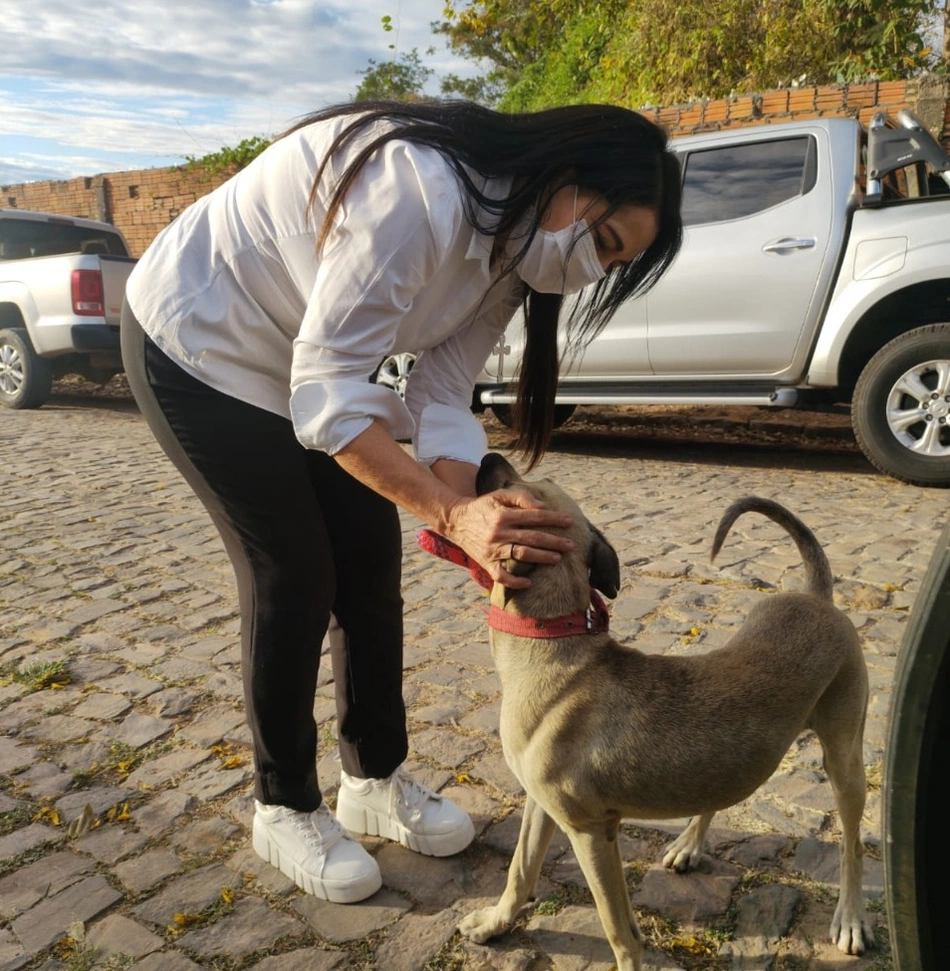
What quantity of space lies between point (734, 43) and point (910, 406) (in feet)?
23.7

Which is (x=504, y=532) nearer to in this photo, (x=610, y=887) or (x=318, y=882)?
(x=610, y=887)

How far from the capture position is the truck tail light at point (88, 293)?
1025cm

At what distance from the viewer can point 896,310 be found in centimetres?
632

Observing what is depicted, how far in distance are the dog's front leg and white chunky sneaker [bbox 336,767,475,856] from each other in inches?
12.5

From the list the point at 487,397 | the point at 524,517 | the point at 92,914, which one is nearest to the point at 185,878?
the point at 92,914

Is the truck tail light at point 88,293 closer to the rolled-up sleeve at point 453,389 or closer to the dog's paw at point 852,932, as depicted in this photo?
the rolled-up sleeve at point 453,389

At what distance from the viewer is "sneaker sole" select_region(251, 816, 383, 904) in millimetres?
2357

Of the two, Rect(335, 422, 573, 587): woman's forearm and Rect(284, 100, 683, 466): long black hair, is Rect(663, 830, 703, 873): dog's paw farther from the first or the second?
Rect(284, 100, 683, 466): long black hair

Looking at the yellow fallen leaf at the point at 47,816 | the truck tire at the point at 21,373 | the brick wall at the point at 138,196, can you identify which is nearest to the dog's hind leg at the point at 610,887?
the yellow fallen leaf at the point at 47,816

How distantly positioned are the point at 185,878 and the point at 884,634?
2.96 metres

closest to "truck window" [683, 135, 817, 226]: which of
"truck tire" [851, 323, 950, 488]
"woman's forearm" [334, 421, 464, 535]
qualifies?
"truck tire" [851, 323, 950, 488]

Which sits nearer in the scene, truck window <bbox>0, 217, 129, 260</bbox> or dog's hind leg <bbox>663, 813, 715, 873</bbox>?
dog's hind leg <bbox>663, 813, 715, 873</bbox>

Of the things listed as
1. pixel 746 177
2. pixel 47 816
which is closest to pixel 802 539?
pixel 47 816

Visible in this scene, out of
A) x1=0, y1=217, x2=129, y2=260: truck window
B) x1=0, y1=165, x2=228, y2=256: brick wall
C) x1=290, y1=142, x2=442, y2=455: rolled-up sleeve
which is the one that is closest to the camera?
x1=290, y1=142, x2=442, y2=455: rolled-up sleeve
